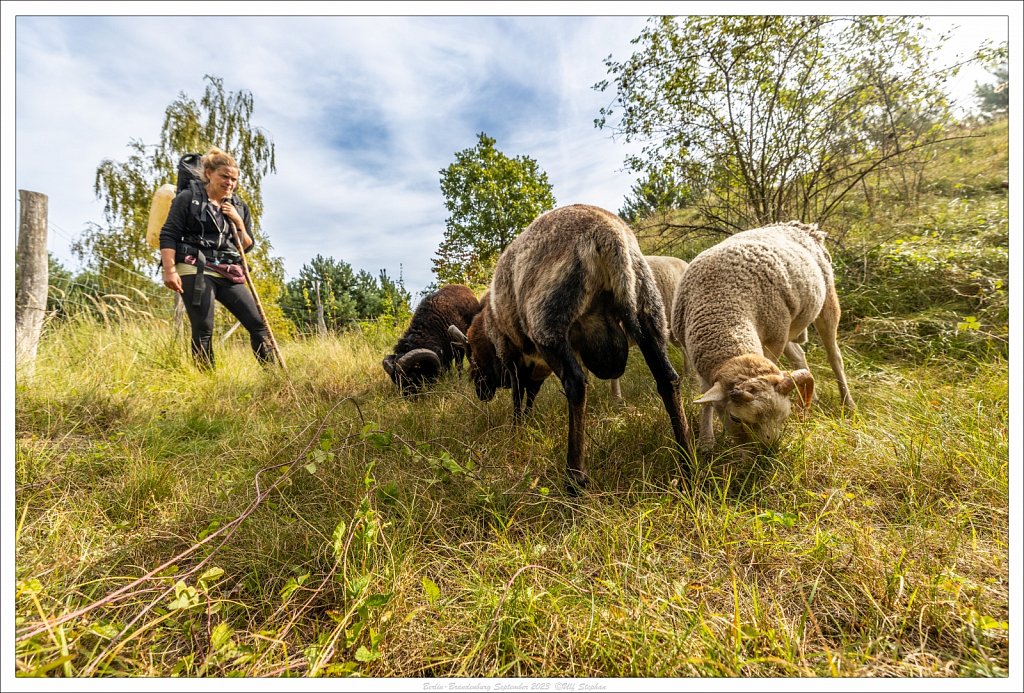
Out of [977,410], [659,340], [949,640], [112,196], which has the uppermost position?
[112,196]

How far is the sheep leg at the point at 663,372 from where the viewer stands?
8.51 ft

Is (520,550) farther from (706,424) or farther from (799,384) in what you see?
(799,384)

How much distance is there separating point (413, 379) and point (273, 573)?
10.4 feet

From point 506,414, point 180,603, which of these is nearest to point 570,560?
point 180,603

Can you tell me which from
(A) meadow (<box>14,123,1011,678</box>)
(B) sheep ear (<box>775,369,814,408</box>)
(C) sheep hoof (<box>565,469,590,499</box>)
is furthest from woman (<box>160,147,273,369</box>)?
(B) sheep ear (<box>775,369,814,408</box>)

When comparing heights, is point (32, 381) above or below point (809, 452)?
above

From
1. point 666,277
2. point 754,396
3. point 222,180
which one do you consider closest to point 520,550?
point 754,396

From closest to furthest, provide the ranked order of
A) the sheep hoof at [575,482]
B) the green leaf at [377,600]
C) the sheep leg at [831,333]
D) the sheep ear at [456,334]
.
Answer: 1. the green leaf at [377,600]
2. the sheep hoof at [575,482]
3. the sheep leg at [831,333]
4. the sheep ear at [456,334]

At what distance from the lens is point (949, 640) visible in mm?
1455

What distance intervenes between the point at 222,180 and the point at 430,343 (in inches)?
134

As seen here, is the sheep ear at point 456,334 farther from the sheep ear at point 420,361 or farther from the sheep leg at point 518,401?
the sheep leg at point 518,401

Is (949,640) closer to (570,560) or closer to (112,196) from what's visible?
(570,560)

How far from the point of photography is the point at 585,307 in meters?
2.52

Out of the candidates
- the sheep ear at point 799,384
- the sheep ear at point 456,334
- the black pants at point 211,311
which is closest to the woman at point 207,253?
the black pants at point 211,311
